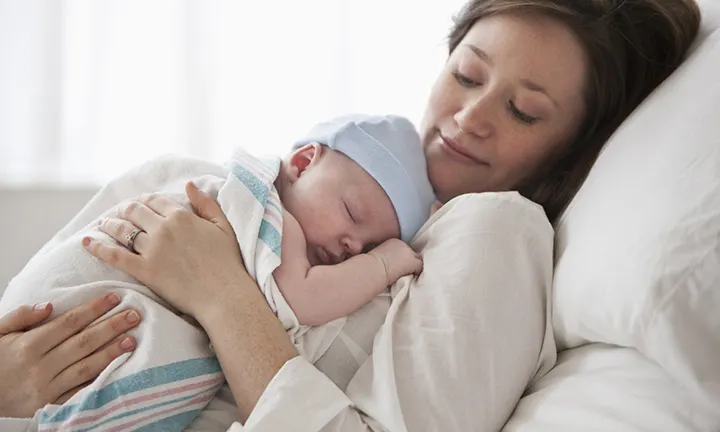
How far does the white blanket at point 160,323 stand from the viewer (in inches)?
41.3

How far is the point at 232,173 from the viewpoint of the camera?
1.27 m

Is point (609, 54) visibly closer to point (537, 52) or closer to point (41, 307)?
point (537, 52)

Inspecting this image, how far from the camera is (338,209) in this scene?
127 centimetres

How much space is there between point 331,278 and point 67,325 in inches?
15.2

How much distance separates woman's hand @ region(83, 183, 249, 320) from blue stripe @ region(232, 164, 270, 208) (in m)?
0.06

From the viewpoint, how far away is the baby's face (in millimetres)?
1273

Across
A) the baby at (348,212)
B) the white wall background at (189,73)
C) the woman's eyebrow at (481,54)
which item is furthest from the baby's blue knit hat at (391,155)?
the white wall background at (189,73)

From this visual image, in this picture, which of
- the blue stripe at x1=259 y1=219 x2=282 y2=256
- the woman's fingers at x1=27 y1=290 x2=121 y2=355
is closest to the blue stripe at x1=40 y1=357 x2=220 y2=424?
the woman's fingers at x1=27 y1=290 x2=121 y2=355

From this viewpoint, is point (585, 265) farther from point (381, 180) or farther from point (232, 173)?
point (232, 173)

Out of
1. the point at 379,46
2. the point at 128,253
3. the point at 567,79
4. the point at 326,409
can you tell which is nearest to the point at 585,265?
the point at 326,409

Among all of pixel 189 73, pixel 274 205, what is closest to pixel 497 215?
pixel 274 205

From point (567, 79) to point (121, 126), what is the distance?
164 cm

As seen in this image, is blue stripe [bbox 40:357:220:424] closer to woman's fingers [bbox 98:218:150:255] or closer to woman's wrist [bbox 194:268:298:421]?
woman's wrist [bbox 194:268:298:421]

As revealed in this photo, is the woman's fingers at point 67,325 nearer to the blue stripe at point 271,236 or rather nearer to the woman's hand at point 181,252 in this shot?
the woman's hand at point 181,252
